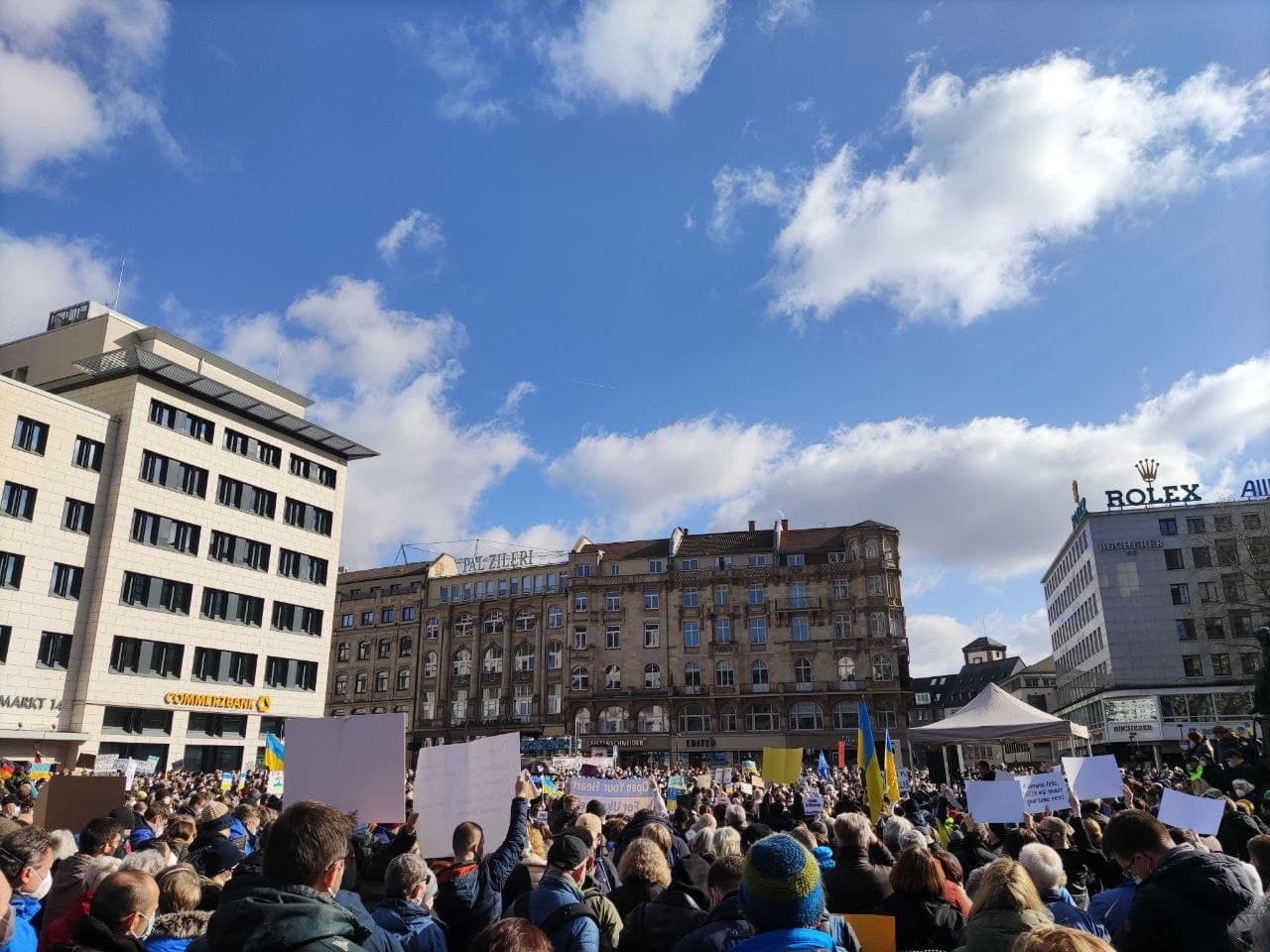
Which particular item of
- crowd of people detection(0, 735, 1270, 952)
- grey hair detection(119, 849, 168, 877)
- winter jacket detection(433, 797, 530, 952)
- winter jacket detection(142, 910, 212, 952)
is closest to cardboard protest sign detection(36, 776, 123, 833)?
crowd of people detection(0, 735, 1270, 952)

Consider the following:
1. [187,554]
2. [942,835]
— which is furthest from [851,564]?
[942,835]

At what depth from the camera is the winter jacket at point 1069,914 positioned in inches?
211

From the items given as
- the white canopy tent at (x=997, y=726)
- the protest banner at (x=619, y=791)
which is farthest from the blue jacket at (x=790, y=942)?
the white canopy tent at (x=997, y=726)

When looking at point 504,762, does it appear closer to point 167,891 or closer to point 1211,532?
point 167,891

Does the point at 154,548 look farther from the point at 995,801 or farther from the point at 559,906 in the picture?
the point at 559,906

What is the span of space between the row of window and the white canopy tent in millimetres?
36182

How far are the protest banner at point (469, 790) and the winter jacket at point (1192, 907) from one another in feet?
14.8

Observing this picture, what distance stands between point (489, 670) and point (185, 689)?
39321 mm

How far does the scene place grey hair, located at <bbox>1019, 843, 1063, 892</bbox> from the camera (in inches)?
217

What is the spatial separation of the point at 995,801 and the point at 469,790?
6.25 m

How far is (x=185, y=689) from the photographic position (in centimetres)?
4378

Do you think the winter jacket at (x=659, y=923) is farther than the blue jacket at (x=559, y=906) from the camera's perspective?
Yes

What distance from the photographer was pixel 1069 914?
5367 mm

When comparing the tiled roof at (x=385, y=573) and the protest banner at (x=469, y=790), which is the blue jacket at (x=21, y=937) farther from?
the tiled roof at (x=385, y=573)
